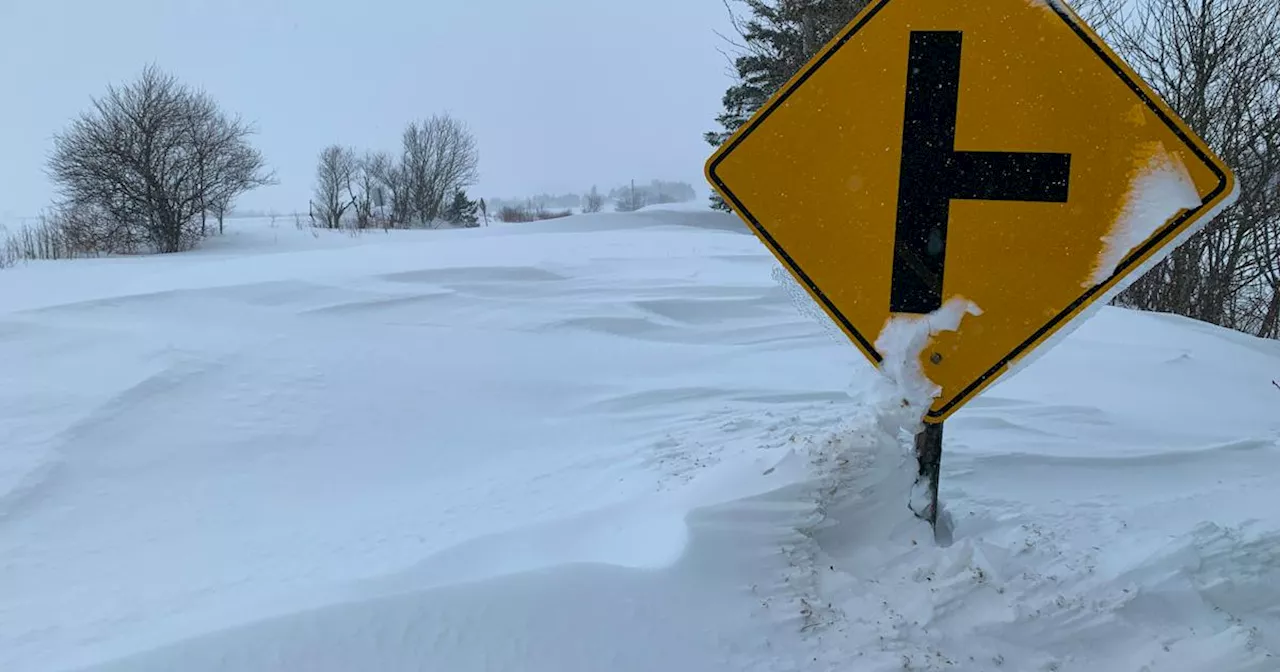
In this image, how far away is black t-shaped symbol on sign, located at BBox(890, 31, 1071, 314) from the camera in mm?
2064

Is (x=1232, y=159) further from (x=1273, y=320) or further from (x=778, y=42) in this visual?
(x=778, y=42)

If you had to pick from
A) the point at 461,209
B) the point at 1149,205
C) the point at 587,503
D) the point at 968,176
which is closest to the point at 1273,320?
the point at 1149,205

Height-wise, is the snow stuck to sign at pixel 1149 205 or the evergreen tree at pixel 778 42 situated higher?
the evergreen tree at pixel 778 42

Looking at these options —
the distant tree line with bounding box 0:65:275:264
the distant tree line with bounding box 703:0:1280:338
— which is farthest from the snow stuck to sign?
the distant tree line with bounding box 0:65:275:264

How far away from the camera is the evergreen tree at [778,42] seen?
15250mm

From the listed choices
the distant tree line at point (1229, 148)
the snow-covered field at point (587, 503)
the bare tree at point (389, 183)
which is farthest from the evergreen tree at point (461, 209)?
the snow-covered field at point (587, 503)

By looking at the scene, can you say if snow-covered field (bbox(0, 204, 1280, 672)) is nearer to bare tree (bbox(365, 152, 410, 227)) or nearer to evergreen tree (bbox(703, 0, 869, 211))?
evergreen tree (bbox(703, 0, 869, 211))

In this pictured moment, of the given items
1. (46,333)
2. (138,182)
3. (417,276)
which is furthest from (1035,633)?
(138,182)

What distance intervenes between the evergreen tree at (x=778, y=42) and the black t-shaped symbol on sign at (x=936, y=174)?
387cm

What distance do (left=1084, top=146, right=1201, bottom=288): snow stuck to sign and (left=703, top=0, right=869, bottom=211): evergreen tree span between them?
161 inches

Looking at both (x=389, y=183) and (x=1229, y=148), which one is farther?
(x=389, y=183)

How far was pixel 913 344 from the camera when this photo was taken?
2.20 metres

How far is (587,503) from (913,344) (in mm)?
1433

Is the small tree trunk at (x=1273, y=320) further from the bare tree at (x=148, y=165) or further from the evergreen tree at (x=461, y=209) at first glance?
the evergreen tree at (x=461, y=209)
